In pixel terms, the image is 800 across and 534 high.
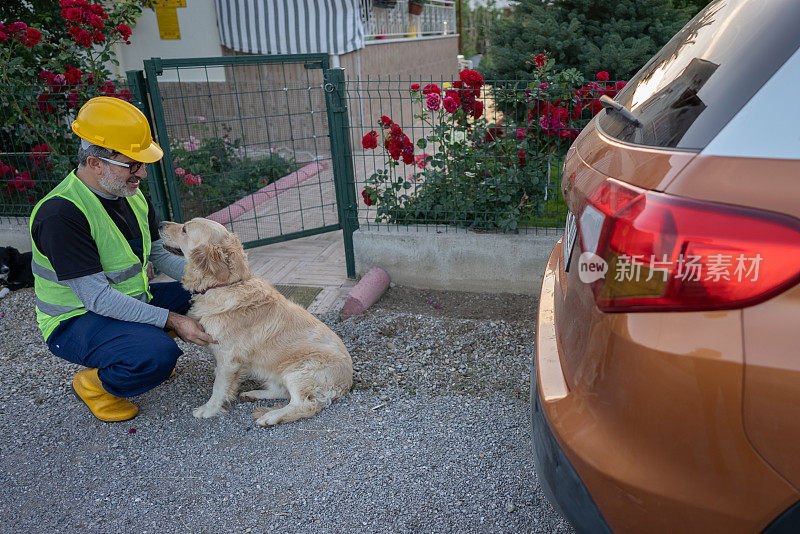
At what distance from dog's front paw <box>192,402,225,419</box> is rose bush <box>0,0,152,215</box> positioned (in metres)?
3.23

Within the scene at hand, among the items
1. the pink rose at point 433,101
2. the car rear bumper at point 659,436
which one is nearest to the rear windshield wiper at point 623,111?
the car rear bumper at point 659,436

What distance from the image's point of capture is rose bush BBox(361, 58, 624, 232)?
4.57m

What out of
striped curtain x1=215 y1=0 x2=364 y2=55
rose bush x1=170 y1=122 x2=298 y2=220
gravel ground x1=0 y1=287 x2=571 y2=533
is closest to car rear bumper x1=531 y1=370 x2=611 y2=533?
gravel ground x1=0 y1=287 x2=571 y2=533

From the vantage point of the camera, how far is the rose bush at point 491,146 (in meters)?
4.57

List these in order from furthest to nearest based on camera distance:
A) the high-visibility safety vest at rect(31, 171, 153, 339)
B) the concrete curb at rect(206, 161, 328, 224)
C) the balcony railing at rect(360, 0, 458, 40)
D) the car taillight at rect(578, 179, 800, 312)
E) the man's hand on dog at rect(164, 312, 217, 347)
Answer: the balcony railing at rect(360, 0, 458, 40), the concrete curb at rect(206, 161, 328, 224), the man's hand on dog at rect(164, 312, 217, 347), the high-visibility safety vest at rect(31, 171, 153, 339), the car taillight at rect(578, 179, 800, 312)

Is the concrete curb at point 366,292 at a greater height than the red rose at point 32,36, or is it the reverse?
the red rose at point 32,36

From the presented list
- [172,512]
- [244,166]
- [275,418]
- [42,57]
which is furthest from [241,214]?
[172,512]

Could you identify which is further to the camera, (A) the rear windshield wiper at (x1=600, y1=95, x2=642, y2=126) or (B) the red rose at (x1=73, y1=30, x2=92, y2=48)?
(B) the red rose at (x1=73, y1=30, x2=92, y2=48)

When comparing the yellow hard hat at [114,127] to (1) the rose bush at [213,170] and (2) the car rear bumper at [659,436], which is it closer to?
(2) the car rear bumper at [659,436]

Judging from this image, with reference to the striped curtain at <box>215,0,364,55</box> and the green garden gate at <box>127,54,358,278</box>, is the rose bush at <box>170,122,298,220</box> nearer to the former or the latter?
the green garden gate at <box>127,54,358,278</box>

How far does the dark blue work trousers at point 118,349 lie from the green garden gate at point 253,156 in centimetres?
215

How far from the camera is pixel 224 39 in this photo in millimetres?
10234

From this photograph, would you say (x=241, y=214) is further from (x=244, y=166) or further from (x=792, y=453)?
(x=792, y=453)

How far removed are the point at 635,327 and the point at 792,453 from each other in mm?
440
